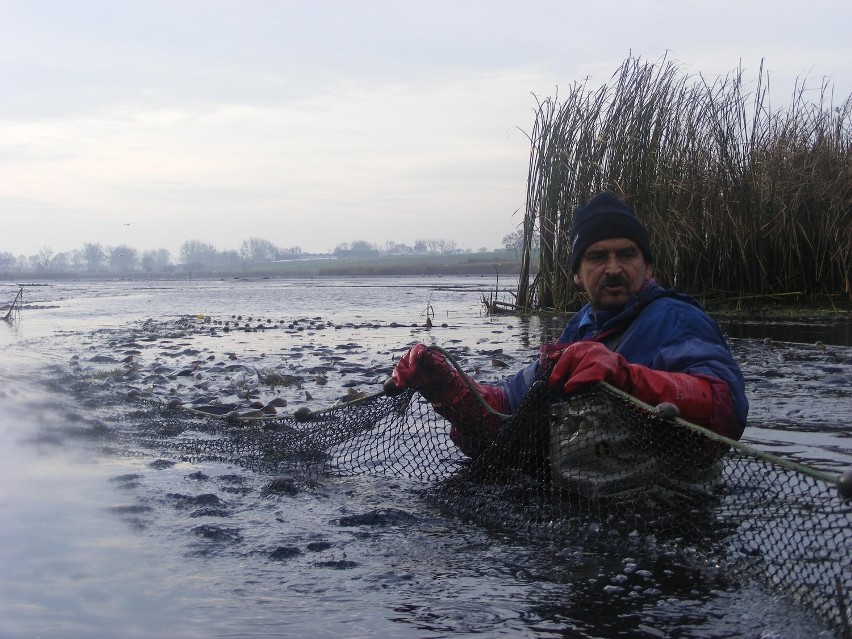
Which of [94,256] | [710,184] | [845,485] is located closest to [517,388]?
[845,485]

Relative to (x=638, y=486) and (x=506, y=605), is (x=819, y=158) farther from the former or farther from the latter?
(x=506, y=605)

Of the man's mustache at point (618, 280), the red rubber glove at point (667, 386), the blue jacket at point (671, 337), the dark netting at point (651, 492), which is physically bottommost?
the dark netting at point (651, 492)

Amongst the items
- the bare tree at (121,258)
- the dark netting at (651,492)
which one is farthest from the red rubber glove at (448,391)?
the bare tree at (121,258)

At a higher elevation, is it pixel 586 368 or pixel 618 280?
pixel 618 280

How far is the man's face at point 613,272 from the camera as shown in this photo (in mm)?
4355

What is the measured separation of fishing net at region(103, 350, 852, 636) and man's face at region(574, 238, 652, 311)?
0.61m

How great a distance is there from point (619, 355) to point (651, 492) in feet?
1.98

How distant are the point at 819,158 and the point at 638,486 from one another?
13.4 metres

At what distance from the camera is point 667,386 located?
374 centimetres

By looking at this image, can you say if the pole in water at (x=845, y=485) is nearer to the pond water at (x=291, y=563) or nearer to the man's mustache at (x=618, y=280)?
the pond water at (x=291, y=563)

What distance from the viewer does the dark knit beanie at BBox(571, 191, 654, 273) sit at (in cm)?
441

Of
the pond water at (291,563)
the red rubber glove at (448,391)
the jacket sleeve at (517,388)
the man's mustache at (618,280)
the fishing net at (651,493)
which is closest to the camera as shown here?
the pond water at (291,563)

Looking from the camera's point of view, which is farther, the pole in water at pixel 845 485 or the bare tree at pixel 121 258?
the bare tree at pixel 121 258

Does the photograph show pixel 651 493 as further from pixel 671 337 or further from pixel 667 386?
pixel 671 337
